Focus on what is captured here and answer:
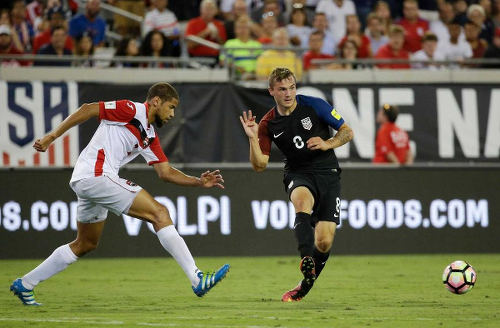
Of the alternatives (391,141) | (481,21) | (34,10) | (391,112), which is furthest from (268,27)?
(34,10)

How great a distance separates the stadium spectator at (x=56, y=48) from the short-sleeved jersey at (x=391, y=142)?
5.31 m

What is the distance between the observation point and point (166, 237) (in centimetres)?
898

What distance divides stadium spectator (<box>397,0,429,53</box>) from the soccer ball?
10045mm

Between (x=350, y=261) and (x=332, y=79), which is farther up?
(x=332, y=79)

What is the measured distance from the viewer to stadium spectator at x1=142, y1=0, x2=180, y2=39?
18281 mm

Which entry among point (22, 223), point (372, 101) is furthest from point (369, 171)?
point (22, 223)

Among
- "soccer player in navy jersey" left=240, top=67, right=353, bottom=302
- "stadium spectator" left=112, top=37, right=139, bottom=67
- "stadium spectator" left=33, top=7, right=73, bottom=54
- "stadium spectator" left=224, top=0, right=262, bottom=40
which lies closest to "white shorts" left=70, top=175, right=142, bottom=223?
"soccer player in navy jersey" left=240, top=67, right=353, bottom=302

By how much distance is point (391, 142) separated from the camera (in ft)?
51.5

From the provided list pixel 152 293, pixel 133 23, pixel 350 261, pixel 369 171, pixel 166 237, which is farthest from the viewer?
pixel 133 23

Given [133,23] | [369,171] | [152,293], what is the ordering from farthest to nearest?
[133,23]
[369,171]
[152,293]

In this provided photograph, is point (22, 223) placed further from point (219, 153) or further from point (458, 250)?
point (458, 250)

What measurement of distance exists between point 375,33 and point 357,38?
0.91m

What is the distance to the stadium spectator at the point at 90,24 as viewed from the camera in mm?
17359

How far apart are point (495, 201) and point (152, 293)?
736 centimetres
